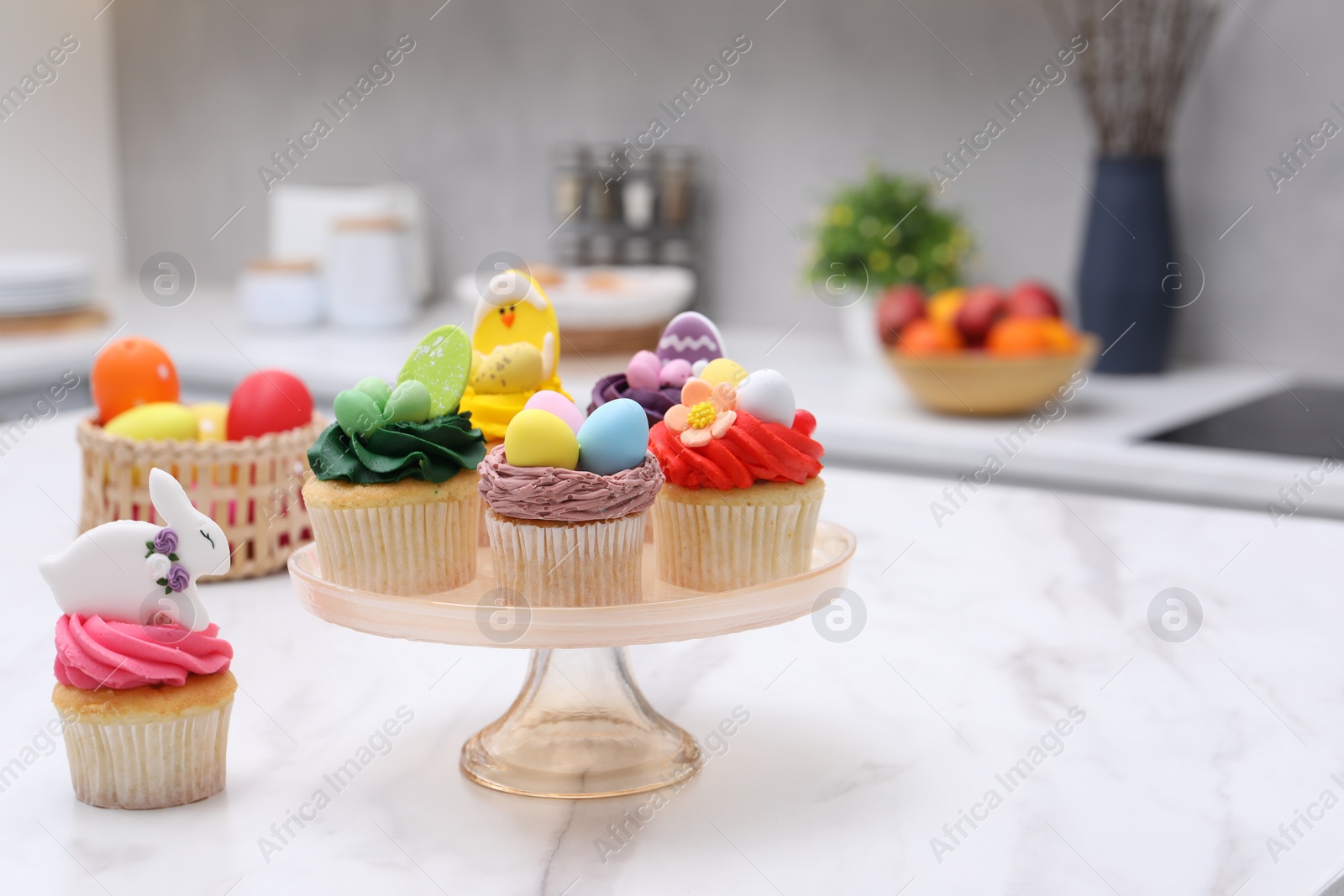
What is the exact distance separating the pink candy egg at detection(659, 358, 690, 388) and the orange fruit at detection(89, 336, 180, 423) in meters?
0.53

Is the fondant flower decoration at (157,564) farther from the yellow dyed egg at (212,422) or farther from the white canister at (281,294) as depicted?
the white canister at (281,294)

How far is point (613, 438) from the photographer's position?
2.71ft

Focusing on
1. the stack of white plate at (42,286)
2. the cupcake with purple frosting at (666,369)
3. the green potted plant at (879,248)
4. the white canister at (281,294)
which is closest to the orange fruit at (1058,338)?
the green potted plant at (879,248)

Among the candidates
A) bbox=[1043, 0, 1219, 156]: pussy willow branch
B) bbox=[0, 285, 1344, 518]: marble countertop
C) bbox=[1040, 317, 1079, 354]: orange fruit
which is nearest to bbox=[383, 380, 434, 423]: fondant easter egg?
bbox=[0, 285, 1344, 518]: marble countertop

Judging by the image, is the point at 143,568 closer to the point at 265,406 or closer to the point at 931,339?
the point at 265,406

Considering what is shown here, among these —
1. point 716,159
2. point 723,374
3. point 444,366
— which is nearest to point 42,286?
point 716,159

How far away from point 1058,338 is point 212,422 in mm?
1270

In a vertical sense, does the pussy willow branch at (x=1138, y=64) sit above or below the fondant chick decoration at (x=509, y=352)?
above

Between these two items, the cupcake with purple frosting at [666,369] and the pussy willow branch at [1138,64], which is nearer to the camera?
the cupcake with purple frosting at [666,369]

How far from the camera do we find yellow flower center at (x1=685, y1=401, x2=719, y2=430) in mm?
904

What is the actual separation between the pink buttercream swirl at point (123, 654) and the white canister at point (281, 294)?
6.15 ft

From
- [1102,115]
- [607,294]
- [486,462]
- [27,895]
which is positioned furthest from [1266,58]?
[27,895]

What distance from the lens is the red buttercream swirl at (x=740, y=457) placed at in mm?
902

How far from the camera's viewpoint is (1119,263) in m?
2.22
